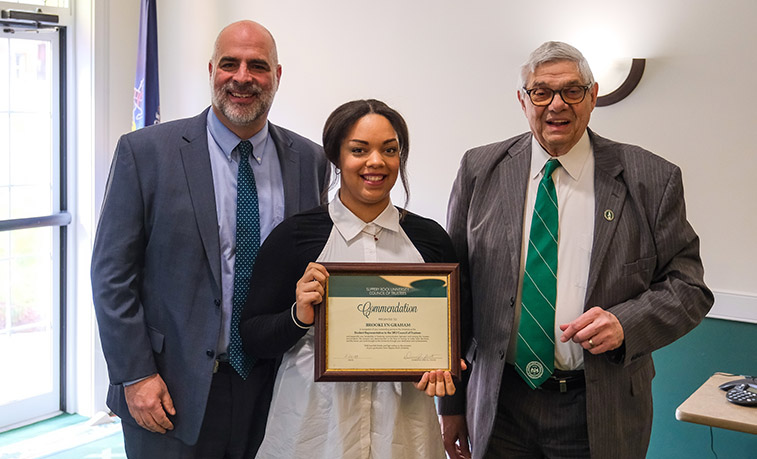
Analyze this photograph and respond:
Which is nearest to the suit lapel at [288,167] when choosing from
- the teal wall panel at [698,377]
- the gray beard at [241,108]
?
the gray beard at [241,108]

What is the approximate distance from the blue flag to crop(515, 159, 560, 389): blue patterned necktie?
3093mm

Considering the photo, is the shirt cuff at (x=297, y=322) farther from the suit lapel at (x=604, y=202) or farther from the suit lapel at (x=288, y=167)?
the suit lapel at (x=604, y=202)

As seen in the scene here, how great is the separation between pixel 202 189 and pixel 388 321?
665 mm

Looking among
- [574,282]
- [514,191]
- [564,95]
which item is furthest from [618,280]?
[564,95]

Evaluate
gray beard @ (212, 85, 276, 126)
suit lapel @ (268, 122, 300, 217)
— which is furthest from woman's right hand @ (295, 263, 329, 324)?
gray beard @ (212, 85, 276, 126)

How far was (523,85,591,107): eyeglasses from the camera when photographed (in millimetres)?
1925

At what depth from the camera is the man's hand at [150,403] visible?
201 centimetres

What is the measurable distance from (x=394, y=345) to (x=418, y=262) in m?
0.21

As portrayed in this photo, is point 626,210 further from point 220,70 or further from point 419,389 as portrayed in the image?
point 220,70

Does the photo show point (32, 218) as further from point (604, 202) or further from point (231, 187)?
point (604, 202)

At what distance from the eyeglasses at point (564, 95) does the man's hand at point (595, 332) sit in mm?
536

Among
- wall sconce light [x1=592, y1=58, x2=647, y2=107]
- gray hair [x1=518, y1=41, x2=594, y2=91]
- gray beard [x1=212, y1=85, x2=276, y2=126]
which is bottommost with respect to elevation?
gray beard [x1=212, y1=85, x2=276, y2=126]

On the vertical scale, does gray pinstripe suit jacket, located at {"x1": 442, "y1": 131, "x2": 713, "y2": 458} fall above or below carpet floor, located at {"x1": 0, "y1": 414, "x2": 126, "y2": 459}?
above

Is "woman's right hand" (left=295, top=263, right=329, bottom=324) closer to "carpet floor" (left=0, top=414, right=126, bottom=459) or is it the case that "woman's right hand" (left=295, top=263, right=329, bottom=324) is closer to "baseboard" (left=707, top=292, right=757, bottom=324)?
"baseboard" (left=707, top=292, right=757, bottom=324)
